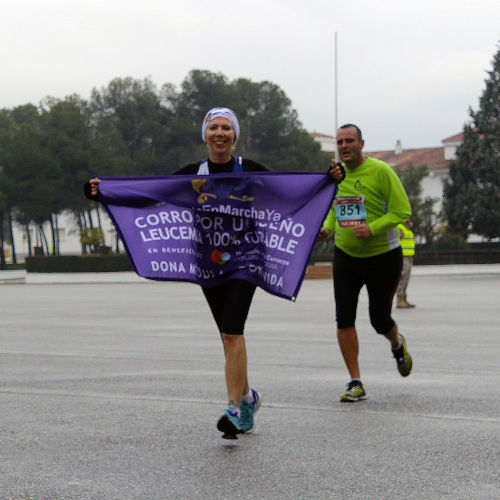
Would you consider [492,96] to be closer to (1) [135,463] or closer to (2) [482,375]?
(2) [482,375]

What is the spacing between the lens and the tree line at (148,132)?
6084 cm

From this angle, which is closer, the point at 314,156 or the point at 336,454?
the point at 336,454

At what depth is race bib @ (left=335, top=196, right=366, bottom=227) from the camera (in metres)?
6.89

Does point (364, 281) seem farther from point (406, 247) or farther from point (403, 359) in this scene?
point (406, 247)

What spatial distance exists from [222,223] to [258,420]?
130cm

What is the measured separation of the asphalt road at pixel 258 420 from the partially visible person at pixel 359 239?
20.3 inches

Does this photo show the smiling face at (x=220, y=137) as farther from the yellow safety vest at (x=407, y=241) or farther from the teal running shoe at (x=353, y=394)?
the yellow safety vest at (x=407, y=241)

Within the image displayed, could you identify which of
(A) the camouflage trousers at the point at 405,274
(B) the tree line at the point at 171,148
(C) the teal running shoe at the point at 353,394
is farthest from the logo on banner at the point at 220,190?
(B) the tree line at the point at 171,148

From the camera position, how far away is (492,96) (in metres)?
57.2

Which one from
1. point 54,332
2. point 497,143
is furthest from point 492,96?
point 54,332

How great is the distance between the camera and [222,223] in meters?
5.74

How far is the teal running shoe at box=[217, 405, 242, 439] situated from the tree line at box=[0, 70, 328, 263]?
183ft

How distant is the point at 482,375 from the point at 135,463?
4119mm

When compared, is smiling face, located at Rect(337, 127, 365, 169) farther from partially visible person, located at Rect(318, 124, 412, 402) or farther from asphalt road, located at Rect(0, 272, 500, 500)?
asphalt road, located at Rect(0, 272, 500, 500)
